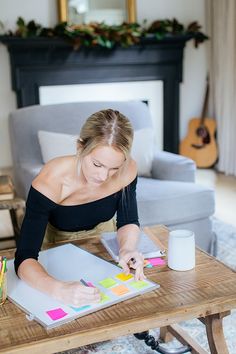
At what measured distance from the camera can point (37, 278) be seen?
4.04 feet

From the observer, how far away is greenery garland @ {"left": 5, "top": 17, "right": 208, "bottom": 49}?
3928 millimetres

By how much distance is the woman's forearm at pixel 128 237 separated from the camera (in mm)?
1454

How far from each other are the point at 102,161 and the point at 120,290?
0.35m

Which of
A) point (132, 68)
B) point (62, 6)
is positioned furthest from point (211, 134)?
point (62, 6)

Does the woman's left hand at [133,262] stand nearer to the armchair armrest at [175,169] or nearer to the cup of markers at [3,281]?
the cup of markers at [3,281]

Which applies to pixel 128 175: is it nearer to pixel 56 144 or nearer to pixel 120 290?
pixel 120 290

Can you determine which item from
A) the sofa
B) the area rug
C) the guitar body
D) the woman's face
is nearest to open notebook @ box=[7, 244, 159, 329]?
the woman's face

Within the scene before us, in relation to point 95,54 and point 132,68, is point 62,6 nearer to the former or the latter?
point 95,54

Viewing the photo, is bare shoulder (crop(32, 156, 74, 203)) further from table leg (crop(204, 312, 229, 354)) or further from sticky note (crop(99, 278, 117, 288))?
table leg (crop(204, 312, 229, 354))

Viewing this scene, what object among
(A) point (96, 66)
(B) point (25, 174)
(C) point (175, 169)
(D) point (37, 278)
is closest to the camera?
(D) point (37, 278)

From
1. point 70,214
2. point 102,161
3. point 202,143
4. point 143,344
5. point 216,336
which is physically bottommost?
point 143,344

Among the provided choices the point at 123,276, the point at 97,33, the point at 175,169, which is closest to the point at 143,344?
the point at 123,276

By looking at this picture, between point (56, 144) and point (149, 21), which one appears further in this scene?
point (149, 21)

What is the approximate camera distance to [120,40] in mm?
4098
